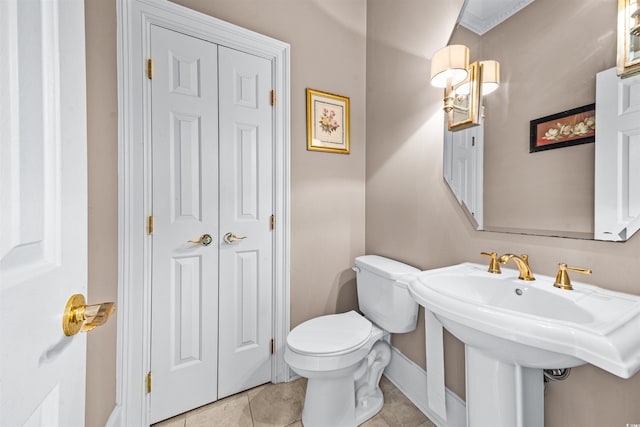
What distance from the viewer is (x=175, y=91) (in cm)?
144

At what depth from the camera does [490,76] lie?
3.90 ft

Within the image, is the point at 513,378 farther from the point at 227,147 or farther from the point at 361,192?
the point at 227,147

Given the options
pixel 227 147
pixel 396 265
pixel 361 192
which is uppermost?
pixel 227 147

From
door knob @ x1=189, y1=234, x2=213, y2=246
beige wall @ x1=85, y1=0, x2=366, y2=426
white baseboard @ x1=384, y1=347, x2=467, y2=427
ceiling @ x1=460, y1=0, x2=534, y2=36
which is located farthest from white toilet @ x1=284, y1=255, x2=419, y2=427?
ceiling @ x1=460, y1=0, x2=534, y2=36

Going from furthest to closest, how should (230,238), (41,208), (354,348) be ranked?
(230,238)
(354,348)
(41,208)

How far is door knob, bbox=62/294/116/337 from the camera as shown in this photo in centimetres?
44

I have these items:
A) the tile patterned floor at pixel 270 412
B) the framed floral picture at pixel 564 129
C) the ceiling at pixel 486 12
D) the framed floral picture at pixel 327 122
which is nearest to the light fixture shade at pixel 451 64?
the ceiling at pixel 486 12

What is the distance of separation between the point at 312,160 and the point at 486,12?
1.15 m

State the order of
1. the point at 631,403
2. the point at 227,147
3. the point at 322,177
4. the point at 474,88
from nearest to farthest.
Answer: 1. the point at 631,403
2. the point at 474,88
3. the point at 227,147
4. the point at 322,177

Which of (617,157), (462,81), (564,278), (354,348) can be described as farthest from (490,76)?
(354,348)

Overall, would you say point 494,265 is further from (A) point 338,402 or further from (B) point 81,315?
(B) point 81,315

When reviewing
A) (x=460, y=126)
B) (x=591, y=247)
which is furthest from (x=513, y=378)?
(x=460, y=126)

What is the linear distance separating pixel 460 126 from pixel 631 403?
1.15m

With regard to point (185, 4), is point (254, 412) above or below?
below
